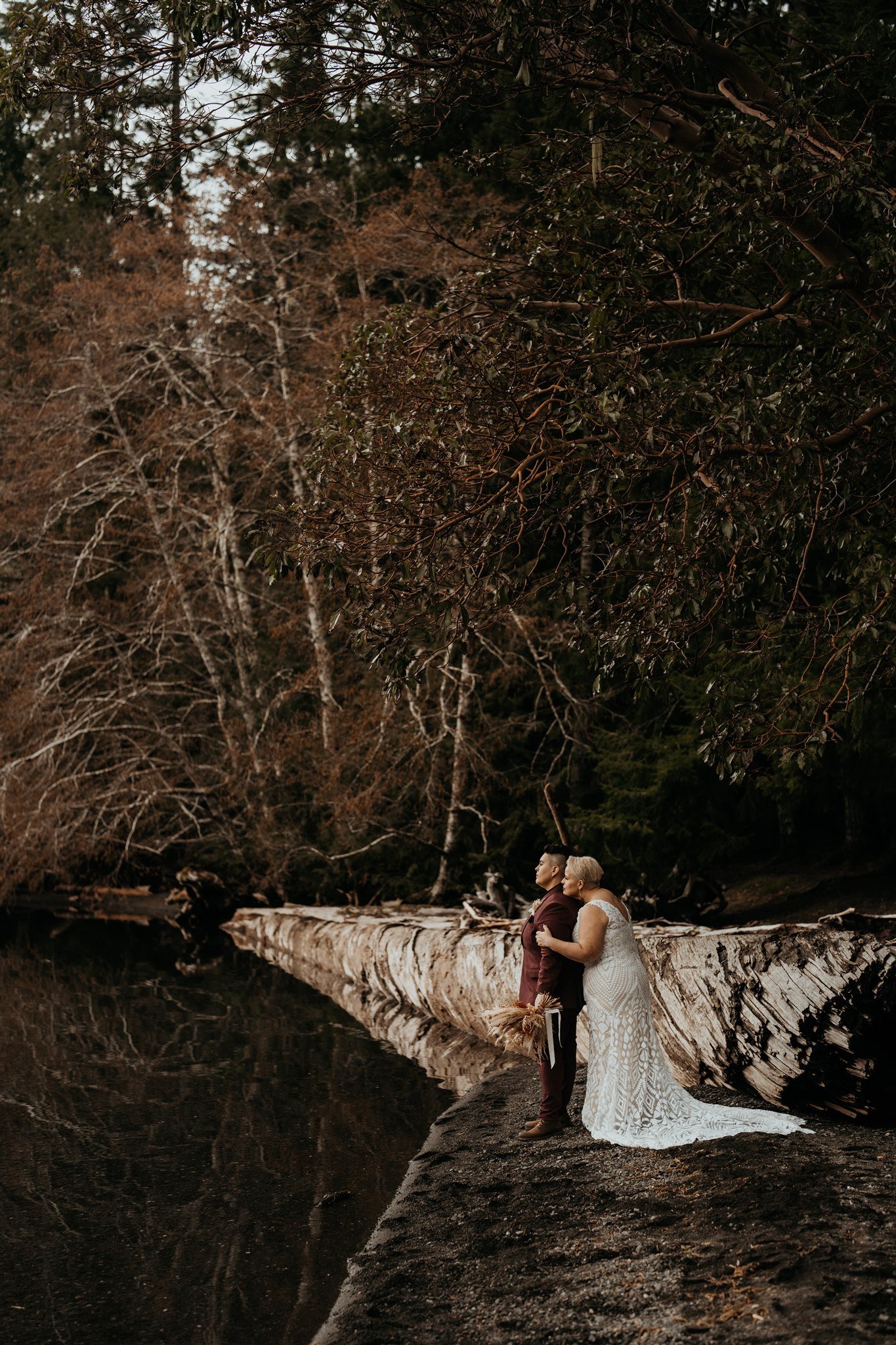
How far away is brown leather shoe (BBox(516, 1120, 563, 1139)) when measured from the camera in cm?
693

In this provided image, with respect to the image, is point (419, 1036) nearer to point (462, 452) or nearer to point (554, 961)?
point (554, 961)

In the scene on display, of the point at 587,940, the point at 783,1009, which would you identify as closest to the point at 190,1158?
the point at 587,940

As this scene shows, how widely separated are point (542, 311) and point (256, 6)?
2.55 m

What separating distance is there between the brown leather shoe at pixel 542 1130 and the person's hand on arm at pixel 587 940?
952mm

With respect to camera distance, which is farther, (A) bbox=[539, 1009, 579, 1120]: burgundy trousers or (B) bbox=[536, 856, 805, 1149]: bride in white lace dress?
(A) bbox=[539, 1009, 579, 1120]: burgundy trousers

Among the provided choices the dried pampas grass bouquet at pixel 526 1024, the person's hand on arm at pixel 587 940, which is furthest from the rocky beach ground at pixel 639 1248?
the person's hand on arm at pixel 587 940

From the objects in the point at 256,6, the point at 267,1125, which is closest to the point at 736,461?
the point at 256,6

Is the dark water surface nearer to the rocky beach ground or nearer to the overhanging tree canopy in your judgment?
the rocky beach ground

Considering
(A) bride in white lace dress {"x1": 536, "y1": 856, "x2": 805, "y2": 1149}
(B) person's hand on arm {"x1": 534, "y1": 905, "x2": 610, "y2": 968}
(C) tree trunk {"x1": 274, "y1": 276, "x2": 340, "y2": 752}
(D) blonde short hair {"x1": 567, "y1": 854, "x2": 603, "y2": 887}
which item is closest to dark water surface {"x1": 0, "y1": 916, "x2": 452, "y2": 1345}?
(A) bride in white lace dress {"x1": 536, "y1": 856, "x2": 805, "y2": 1149}

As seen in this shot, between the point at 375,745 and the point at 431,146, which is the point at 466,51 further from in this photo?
the point at 431,146

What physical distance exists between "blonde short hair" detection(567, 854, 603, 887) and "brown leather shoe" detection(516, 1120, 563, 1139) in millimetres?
1344

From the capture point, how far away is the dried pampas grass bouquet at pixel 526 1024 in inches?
273

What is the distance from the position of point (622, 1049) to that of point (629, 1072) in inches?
4.8

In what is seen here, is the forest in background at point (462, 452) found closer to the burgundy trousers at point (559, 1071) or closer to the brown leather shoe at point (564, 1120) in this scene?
the burgundy trousers at point (559, 1071)
